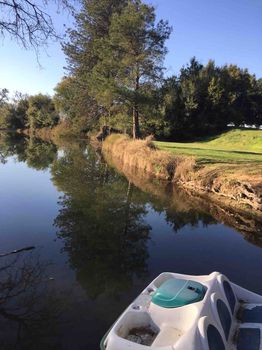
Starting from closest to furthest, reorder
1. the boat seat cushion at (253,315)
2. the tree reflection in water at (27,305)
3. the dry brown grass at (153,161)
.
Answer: the boat seat cushion at (253,315), the tree reflection in water at (27,305), the dry brown grass at (153,161)

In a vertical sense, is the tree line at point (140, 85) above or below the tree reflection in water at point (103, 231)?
above

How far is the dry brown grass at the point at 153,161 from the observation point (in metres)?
17.9

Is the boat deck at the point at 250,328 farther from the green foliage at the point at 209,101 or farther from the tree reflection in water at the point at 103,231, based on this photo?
the green foliage at the point at 209,101

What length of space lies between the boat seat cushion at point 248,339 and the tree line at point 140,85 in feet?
75.6

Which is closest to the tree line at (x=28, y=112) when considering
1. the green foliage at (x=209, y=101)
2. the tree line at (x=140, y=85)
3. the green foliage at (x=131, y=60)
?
the tree line at (x=140, y=85)

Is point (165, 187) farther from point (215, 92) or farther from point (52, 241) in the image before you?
point (215, 92)

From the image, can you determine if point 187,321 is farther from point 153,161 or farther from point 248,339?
point 153,161

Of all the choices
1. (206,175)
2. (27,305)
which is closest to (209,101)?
(206,175)

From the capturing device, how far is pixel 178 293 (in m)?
Result: 4.76

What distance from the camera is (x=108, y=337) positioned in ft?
13.9

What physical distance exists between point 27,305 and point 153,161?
47.6 ft

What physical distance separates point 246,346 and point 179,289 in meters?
1.03

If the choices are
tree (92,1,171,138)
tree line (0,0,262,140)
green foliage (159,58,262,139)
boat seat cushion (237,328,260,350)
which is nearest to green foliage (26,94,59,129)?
tree line (0,0,262,140)

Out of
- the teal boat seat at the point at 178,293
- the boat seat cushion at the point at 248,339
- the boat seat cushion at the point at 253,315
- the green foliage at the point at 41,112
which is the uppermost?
the green foliage at the point at 41,112
